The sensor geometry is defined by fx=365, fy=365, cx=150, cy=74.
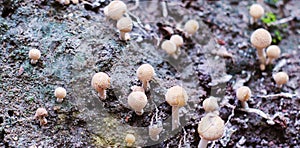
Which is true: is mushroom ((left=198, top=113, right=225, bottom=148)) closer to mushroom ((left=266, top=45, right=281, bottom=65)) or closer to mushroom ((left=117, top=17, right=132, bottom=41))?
mushroom ((left=117, top=17, right=132, bottom=41))

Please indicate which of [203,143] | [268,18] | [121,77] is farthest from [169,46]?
[268,18]

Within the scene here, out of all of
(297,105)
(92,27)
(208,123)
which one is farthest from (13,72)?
(297,105)

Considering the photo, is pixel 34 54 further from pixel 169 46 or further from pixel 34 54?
pixel 169 46

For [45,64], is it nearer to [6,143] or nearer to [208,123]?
[6,143]

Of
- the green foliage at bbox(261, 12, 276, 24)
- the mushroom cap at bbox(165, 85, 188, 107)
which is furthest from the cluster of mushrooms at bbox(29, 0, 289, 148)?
the green foliage at bbox(261, 12, 276, 24)

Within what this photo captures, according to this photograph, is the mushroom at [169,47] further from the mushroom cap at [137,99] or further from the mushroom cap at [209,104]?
the mushroom cap at [137,99]

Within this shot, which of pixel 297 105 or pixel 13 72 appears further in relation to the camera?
pixel 297 105
